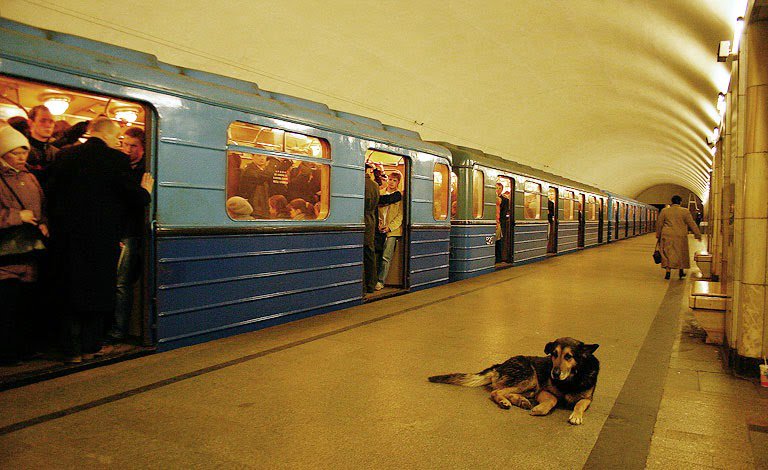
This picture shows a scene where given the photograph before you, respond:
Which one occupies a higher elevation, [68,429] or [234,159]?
[234,159]

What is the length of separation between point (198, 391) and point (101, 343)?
4.02 ft

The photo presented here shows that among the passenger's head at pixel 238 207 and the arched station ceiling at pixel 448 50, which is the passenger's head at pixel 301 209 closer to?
the passenger's head at pixel 238 207

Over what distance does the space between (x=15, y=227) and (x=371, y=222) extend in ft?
15.4

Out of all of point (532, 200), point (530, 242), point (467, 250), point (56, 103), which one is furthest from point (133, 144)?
point (530, 242)

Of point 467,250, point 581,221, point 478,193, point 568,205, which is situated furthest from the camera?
point 581,221

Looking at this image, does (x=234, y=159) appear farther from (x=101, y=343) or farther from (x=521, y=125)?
(x=521, y=125)

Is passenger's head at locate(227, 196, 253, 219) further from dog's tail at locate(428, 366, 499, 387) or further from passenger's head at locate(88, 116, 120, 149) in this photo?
dog's tail at locate(428, 366, 499, 387)

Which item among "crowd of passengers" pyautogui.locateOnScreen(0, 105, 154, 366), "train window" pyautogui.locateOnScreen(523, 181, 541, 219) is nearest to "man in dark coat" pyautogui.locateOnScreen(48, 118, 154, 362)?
"crowd of passengers" pyautogui.locateOnScreen(0, 105, 154, 366)

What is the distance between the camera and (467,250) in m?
10.8

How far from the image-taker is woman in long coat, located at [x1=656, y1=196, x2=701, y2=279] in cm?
1116

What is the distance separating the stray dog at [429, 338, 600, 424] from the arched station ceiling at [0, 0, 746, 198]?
21.7 feet

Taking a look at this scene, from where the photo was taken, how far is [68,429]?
3.33 m

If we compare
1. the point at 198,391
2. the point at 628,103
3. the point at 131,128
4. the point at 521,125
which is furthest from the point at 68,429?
the point at 628,103

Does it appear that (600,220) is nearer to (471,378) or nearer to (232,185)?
(232,185)
